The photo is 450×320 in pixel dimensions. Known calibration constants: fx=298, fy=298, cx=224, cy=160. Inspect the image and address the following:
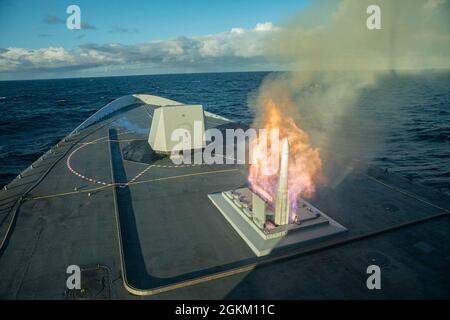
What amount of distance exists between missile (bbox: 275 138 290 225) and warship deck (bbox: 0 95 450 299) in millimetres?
2165

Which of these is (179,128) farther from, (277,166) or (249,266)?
(249,266)

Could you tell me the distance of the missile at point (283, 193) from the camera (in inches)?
659

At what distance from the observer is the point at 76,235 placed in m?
18.7

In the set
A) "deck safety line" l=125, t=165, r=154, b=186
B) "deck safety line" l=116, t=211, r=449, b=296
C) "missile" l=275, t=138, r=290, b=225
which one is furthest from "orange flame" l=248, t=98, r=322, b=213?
"deck safety line" l=125, t=165, r=154, b=186

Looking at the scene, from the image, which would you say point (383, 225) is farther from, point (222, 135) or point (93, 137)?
point (93, 137)

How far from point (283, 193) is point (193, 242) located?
6067 millimetres

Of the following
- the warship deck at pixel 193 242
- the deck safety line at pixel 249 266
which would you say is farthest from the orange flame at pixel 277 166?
the deck safety line at pixel 249 266

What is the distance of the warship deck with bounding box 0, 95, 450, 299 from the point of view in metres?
14.0

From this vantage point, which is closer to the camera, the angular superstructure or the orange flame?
the orange flame

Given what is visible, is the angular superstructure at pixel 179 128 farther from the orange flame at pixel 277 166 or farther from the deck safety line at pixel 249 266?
the deck safety line at pixel 249 266

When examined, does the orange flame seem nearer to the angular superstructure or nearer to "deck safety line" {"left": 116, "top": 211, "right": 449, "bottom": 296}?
"deck safety line" {"left": 116, "top": 211, "right": 449, "bottom": 296}

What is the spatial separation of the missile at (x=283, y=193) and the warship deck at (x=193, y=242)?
7.10ft
